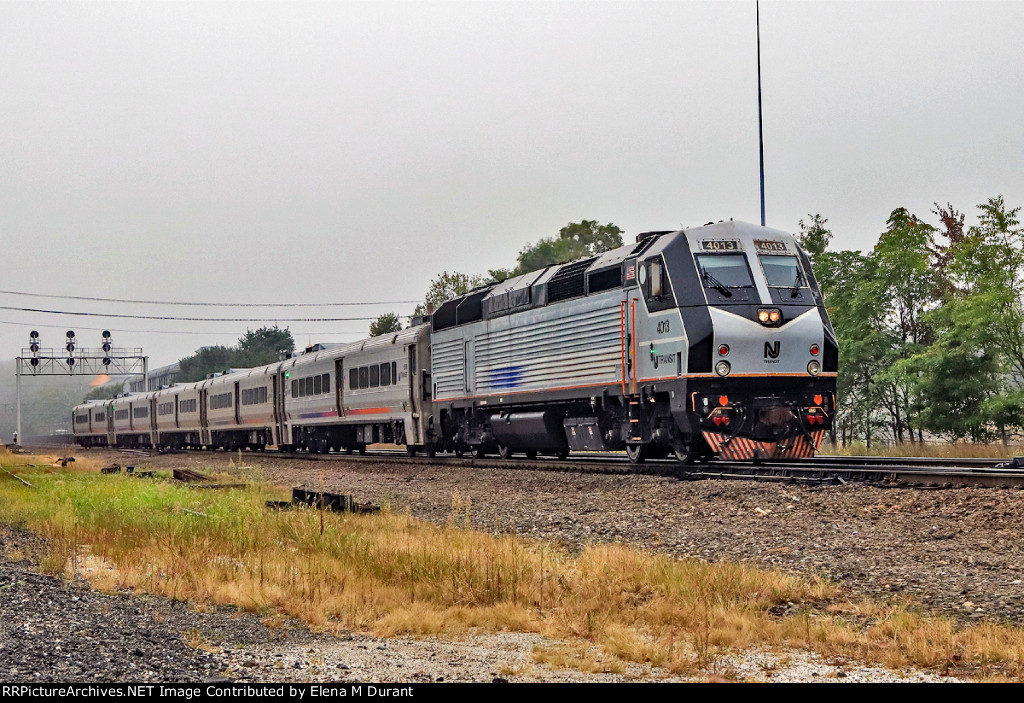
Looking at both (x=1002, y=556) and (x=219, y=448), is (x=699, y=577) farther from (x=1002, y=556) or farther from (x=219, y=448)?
(x=219, y=448)

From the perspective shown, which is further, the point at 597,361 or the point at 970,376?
the point at 970,376

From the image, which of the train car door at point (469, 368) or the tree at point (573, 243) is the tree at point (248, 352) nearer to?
the tree at point (573, 243)

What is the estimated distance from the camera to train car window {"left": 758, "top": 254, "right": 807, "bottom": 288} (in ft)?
62.7

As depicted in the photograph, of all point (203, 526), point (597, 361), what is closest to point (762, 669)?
point (203, 526)

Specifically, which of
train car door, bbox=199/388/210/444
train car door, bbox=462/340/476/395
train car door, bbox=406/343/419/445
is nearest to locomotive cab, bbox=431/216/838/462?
train car door, bbox=462/340/476/395

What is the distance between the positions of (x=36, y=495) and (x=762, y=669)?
18.0 metres

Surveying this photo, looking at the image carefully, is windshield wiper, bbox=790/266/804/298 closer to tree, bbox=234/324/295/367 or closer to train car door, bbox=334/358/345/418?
train car door, bbox=334/358/345/418

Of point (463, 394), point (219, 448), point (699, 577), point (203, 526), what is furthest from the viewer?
point (219, 448)

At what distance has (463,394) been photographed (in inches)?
1091

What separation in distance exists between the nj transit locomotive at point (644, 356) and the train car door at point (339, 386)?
6335mm

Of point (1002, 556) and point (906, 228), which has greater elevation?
point (906, 228)

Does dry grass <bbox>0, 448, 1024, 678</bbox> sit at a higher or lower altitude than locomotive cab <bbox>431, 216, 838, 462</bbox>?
lower

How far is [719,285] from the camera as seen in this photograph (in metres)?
18.6

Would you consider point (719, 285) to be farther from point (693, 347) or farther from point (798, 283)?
point (798, 283)
